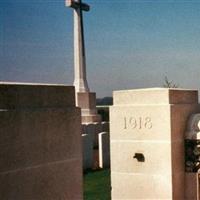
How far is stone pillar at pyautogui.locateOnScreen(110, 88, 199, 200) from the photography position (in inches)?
169

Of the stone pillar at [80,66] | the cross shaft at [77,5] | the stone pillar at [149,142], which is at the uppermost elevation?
the cross shaft at [77,5]

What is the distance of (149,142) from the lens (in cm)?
439

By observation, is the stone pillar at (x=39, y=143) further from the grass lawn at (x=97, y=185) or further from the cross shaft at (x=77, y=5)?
the cross shaft at (x=77, y=5)

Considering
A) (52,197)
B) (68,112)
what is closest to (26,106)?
(68,112)

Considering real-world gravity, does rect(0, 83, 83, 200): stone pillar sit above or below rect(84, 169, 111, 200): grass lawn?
above

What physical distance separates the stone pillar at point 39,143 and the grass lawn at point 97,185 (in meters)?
4.00

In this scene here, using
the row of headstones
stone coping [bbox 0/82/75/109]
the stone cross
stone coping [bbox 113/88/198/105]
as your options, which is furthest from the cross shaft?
stone coping [bbox 0/82/75/109]

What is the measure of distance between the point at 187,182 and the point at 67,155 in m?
1.96

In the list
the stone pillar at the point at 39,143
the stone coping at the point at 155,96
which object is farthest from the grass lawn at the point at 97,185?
the stone pillar at the point at 39,143

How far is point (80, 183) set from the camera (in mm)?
3045

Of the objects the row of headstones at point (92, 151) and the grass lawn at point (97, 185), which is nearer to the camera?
the grass lawn at point (97, 185)

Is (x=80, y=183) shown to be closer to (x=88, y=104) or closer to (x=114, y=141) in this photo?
(x=114, y=141)

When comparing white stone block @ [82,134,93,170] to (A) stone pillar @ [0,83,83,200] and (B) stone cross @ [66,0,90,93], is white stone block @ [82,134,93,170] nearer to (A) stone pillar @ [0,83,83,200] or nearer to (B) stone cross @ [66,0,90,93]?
(A) stone pillar @ [0,83,83,200]

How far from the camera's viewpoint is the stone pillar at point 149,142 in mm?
4301
